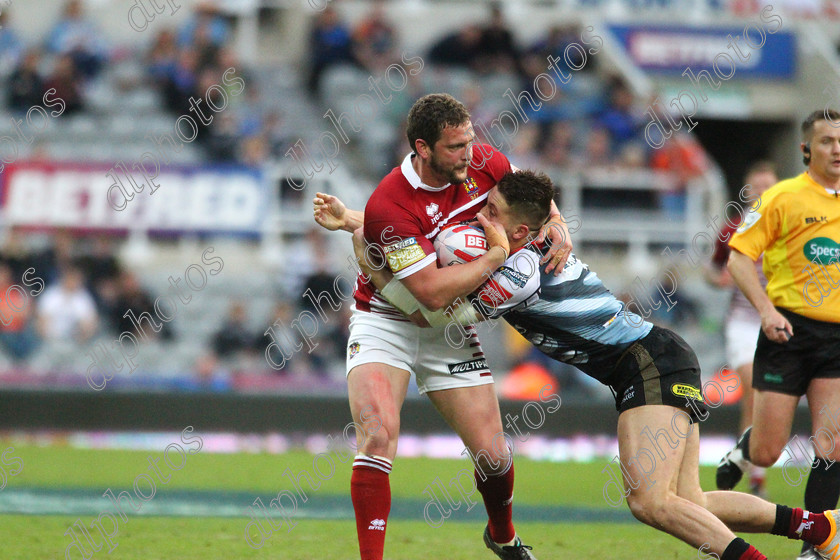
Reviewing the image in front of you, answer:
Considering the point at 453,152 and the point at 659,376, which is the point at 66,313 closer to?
the point at 453,152

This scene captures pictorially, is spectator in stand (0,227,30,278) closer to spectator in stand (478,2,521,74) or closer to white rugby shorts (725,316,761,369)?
spectator in stand (478,2,521,74)

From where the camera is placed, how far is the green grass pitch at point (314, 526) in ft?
19.7

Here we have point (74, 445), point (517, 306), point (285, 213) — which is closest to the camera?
point (517, 306)

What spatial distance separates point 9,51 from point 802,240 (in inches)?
508

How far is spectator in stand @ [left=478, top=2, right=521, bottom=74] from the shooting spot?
16.9 m

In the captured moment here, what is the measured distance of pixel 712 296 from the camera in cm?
1493

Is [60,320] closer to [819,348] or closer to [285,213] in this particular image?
[285,213]

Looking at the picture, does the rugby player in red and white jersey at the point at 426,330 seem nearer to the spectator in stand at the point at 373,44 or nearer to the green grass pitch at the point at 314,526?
the green grass pitch at the point at 314,526

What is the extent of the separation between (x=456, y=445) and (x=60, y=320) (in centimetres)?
493

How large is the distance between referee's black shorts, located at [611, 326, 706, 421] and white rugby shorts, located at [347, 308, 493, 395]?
79 cm

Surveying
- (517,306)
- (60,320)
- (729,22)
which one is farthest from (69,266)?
(729,22)

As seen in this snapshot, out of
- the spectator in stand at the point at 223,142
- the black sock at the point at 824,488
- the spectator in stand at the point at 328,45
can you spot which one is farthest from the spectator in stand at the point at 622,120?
the black sock at the point at 824,488

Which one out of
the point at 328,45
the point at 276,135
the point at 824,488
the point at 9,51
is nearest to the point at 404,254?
the point at 824,488

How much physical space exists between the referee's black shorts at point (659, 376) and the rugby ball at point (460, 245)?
0.88 meters
